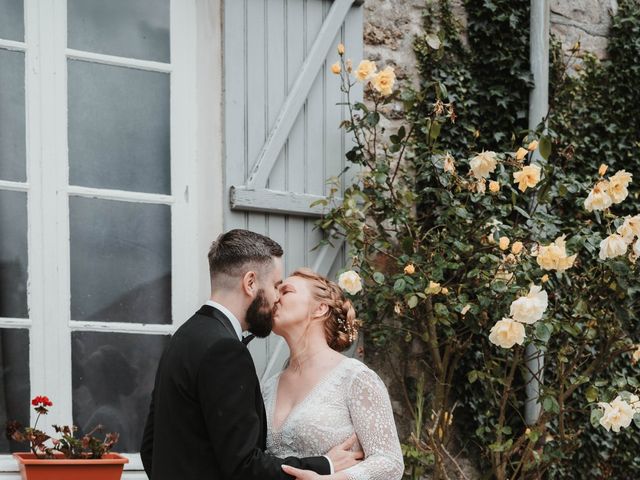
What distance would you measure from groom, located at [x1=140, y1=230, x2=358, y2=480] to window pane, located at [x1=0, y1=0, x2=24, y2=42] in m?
1.59

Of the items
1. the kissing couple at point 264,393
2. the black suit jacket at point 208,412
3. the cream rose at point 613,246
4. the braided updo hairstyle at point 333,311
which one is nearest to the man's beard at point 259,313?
the kissing couple at point 264,393

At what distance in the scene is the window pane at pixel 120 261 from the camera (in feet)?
15.6

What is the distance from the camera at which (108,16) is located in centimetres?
495

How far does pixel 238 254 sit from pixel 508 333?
1.50m

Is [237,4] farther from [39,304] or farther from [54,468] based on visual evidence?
[54,468]

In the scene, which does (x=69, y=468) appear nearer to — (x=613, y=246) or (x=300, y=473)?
(x=300, y=473)

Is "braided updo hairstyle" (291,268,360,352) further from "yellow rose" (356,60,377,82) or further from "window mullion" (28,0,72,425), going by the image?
"yellow rose" (356,60,377,82)

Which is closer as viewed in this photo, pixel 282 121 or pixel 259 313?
pixel 259 313

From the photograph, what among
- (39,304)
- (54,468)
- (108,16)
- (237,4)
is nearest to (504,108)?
(237,4)

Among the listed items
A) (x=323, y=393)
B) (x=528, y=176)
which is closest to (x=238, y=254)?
(x=323, y=393)

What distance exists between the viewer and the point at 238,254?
3.72 m

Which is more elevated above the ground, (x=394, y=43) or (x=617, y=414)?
(x=394, y=43)

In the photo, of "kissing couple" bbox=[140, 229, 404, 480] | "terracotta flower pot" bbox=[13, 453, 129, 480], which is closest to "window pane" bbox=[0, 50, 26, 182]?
"terracotta flower pot" bbox=[13, 453, 129, 480]

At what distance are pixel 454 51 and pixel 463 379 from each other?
1678mm
